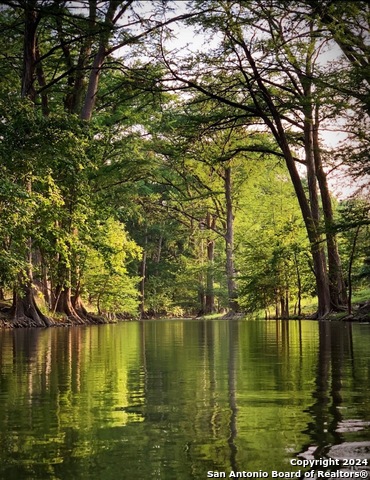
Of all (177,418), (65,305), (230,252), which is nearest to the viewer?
(177,418)

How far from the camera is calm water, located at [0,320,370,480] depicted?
8.59 feet

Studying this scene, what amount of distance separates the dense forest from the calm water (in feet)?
17.7

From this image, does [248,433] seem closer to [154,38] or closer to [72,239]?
[72,239]

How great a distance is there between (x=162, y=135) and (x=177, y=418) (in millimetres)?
34457

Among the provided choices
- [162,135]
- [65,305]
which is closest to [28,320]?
[65,305]

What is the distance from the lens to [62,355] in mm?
8578

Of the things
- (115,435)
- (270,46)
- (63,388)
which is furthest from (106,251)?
(115,435)

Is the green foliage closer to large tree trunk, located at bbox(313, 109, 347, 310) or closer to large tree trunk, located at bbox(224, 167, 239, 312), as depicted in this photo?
large tree trunk, located at bbox(224, 167, 239, 312)

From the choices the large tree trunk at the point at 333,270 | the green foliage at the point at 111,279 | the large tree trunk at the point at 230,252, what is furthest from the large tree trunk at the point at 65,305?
the large tree trunk at the point at 230,252

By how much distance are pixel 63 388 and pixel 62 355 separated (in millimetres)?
3717

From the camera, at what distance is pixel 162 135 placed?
122 ft

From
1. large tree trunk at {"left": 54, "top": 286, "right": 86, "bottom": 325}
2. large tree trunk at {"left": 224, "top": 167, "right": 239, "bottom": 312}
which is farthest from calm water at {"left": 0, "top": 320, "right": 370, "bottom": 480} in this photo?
large tree trunk at {"left": 224, "top": 167, "right": 239, "bottom": 312}

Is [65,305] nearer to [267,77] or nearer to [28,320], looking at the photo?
[28,320]

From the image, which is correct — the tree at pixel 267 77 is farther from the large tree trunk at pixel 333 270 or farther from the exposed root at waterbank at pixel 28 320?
the exposed root at waterbank at pixel 28 320
